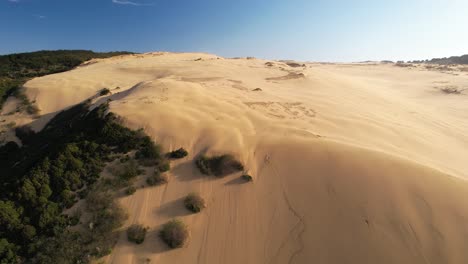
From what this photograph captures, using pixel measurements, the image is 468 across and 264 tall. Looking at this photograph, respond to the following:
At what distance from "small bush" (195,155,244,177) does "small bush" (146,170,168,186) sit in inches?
61.4

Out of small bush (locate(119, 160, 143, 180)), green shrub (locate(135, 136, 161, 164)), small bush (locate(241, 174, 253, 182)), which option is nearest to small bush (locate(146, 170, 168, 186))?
small bush (locate(119, 160, 143, 180))

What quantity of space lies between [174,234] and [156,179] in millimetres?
2825

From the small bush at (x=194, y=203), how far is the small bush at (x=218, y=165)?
1389 millimetres

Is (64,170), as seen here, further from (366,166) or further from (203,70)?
(203,70)

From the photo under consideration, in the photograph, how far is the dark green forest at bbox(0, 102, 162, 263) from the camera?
30.1 ft

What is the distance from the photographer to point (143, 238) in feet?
31.5

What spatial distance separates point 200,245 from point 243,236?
1496mm

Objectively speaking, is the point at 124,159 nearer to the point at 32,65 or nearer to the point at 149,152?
the point at 149,152

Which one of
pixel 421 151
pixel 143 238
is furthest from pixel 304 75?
pixel 143 238

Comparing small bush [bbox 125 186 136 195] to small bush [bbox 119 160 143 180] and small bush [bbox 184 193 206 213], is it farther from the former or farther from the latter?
small bush [bbox 184 193 206 213]

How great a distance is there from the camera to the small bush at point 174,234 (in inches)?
374

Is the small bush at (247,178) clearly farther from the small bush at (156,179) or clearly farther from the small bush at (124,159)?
the small bush at (124,159)

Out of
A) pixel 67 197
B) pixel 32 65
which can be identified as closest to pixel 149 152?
pixel 67 197

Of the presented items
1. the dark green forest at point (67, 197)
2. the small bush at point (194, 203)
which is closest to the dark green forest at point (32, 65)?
the dark green forest at point (67, 197)
